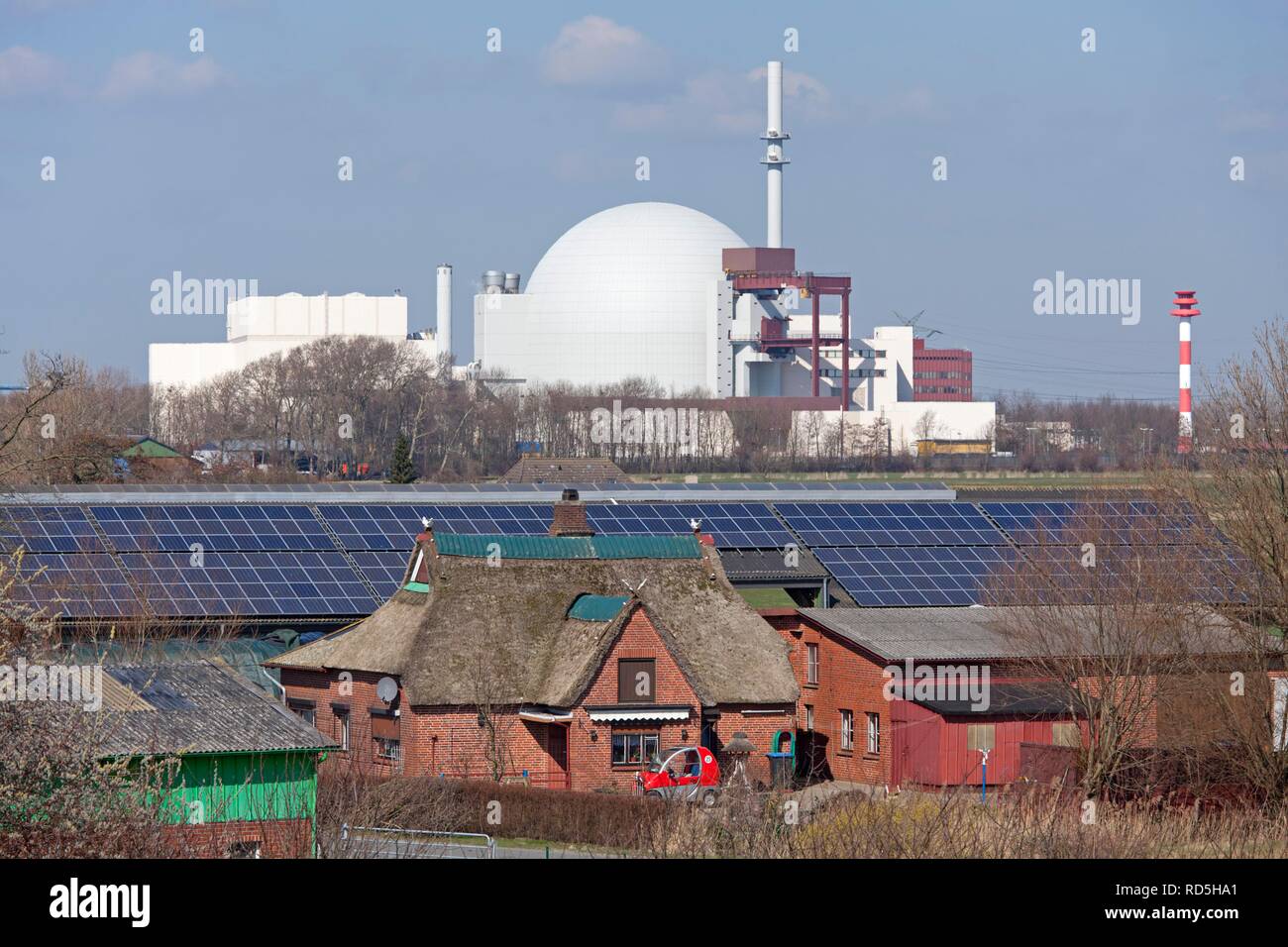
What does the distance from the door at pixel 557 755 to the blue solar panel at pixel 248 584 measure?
9385mm

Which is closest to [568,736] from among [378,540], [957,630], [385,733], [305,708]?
[385,733]

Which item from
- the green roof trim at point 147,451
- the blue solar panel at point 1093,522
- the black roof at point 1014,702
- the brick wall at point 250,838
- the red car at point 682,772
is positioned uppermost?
the green roof trim at point 147,451

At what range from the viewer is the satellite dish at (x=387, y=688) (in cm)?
4075

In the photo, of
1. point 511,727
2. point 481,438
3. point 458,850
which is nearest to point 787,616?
point 511,727

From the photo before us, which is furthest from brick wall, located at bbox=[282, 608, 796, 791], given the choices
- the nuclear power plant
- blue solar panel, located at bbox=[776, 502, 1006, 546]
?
the nuclear power plant

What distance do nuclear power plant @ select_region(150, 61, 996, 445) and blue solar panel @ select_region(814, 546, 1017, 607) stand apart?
117963 millimetres

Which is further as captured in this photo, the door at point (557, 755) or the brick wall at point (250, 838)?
the door at point (557, 755)

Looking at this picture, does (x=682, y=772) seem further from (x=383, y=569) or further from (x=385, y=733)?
(x=383, y=569)

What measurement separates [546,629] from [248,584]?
1060cm

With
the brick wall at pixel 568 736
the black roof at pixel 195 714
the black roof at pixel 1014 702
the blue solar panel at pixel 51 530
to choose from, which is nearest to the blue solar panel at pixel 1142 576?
the black roof at pixel 1014 702

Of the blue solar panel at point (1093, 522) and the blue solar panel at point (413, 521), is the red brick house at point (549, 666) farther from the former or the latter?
the blue solar panel at point (1093, 522)

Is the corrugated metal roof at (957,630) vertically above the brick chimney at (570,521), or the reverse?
the brick chimney at (570,521)

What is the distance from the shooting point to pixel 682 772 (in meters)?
39.8

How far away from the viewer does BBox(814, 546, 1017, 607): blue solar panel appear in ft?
167
